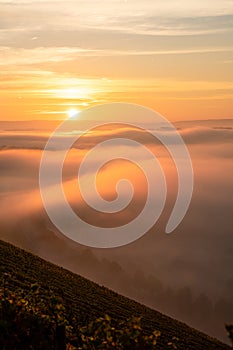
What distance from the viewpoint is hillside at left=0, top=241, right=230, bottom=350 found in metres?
43.5

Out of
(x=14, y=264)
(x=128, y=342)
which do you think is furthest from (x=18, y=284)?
(x=128, y=342)

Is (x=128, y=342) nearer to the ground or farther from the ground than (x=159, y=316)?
nearer to the ground

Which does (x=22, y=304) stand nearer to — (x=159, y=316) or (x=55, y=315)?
(x=55, y=315)

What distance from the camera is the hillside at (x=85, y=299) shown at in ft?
143

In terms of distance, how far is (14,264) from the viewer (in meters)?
53.0


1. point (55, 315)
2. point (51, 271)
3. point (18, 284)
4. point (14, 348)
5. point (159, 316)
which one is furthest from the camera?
point (51, 271)

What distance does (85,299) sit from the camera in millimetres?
49000

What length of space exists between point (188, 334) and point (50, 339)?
1075 inches

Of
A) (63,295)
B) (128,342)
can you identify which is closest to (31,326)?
Result: (128,342)

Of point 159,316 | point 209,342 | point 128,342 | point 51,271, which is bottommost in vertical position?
point 128,342

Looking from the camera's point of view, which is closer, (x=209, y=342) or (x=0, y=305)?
(x=0, y=305)

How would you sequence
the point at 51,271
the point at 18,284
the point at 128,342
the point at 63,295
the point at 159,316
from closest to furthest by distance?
1. the point at 128,342
2. the point at 18,284
3. the point at 63,295
4. the point at 159,316
5. the point at 51,271

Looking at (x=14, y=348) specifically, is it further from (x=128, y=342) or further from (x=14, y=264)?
(x=14, y=264)

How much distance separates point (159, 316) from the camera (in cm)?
5281
